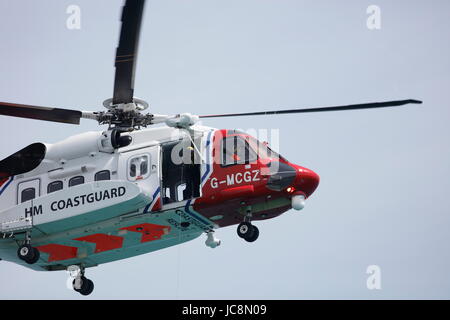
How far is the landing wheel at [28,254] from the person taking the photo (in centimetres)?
2044

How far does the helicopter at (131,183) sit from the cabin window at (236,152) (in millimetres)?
22

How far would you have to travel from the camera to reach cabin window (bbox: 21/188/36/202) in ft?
68.9

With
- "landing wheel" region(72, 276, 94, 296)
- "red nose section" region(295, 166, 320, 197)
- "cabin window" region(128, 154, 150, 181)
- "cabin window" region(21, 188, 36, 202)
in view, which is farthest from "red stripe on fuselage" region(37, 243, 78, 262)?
"red nose section" region(295, 166, 320, 197)

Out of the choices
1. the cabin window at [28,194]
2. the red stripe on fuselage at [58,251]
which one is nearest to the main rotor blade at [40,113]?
the cabin window at [28,194]

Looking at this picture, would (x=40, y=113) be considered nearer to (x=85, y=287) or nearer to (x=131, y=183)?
(x=131, y=183)

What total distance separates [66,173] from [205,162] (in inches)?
131

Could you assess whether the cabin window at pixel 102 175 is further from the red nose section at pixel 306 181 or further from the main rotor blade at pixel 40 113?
the red nose section at pixel 306 181

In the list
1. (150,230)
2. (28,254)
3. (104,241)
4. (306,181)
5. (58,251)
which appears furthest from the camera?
(58,251)

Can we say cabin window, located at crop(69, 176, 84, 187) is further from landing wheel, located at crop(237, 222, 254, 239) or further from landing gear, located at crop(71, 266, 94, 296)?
landing wheel, located at crop(237, 222, 254, 239)

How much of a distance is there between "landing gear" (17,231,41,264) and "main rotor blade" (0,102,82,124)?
269 centimetres

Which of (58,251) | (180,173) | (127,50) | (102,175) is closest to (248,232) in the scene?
(180,173)

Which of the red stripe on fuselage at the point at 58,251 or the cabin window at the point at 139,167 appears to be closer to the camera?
the cabin window at the point at 139,167

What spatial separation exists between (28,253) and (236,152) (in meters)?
5.24

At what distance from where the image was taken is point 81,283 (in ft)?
71.6
